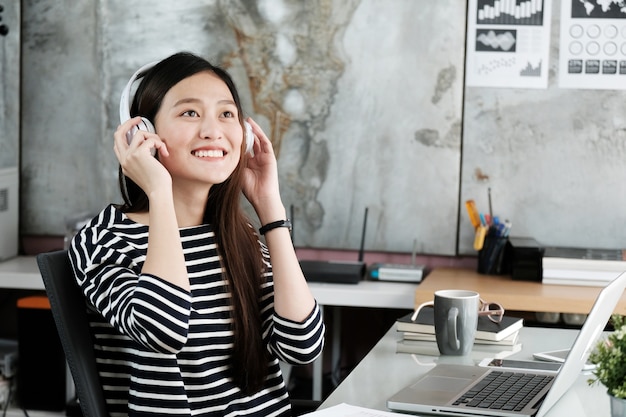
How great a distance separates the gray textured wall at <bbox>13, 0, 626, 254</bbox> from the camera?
3209mm

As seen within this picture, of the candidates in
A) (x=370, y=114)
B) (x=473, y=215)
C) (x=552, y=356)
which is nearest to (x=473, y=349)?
(x=552, y=356)

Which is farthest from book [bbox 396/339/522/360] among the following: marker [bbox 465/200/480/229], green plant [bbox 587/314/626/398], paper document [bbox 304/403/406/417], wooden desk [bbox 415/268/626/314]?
marker [bbox 465/200/480/229]

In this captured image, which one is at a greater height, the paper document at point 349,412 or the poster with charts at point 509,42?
the poster with charts at point 509,42

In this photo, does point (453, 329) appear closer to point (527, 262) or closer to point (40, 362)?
point (527, 262)

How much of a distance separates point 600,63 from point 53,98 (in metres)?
2.03

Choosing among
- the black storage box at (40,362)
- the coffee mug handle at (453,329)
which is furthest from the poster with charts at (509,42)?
the black storage box at (40,362)

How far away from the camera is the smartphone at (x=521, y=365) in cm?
169

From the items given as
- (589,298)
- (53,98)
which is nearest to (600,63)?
(589,298)

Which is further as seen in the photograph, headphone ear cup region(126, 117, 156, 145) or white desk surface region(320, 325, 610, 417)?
headphone ear cup region(126, 117, 156, 145)

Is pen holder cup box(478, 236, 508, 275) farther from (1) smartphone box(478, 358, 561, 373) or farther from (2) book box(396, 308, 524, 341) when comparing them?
(1) smartphone box(478, 358, 561, 373)

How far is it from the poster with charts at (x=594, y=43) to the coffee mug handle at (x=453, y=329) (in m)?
1.66

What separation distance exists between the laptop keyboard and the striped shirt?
335 mm

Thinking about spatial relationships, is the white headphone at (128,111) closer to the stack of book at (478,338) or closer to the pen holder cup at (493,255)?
the stack of book at (478,338)

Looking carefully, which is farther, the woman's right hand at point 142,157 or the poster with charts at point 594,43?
the poster with charts at point 594,43
